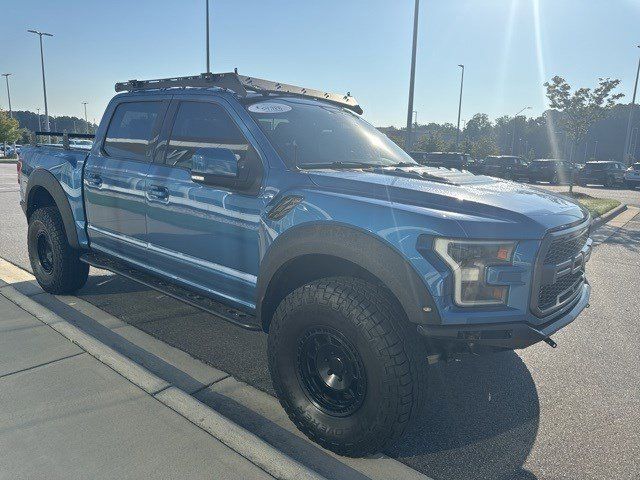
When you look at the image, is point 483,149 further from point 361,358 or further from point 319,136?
point 361,358

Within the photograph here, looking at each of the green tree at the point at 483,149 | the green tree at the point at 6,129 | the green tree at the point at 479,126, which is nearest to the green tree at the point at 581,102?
the green tree at the point at 483,149

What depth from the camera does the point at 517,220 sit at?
7.47ft

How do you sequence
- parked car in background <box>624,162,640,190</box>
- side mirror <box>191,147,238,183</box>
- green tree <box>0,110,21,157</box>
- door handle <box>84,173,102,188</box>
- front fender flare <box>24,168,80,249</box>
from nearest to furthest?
side mirror <box>191,147,238,183</box> → door handle <box>84,173,102,188</box> → front fender flare <box>24,168,80,249</box> → parked car in background <box>624,162,640,190</box> → green tree <box>0,110,21,157</box>

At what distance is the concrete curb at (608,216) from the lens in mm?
10753

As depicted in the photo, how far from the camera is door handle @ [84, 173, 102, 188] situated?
4199 mm

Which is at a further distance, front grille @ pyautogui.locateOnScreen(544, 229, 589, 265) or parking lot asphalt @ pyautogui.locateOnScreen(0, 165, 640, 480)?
parking lot asphalt @ pyautogui.locateOnScreen(0, 165, 640, 480)

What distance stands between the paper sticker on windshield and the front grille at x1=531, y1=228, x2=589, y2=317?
1.90 meters

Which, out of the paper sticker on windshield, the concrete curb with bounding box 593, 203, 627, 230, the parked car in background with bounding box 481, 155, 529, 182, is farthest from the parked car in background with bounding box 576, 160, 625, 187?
the paper sticker on windshield

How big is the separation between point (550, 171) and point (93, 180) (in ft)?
90.9

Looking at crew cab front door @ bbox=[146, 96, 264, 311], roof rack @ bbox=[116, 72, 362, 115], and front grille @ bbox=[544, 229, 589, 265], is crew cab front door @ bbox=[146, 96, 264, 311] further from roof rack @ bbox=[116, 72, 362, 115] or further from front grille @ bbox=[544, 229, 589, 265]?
front grille @ bbox=[544, 229, 589, 265]

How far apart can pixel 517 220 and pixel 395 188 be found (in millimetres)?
600

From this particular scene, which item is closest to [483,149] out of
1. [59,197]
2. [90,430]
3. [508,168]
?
[508,168]

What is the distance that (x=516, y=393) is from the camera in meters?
3.27

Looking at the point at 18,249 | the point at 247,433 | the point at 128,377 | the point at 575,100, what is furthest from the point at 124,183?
the point at 575,100
